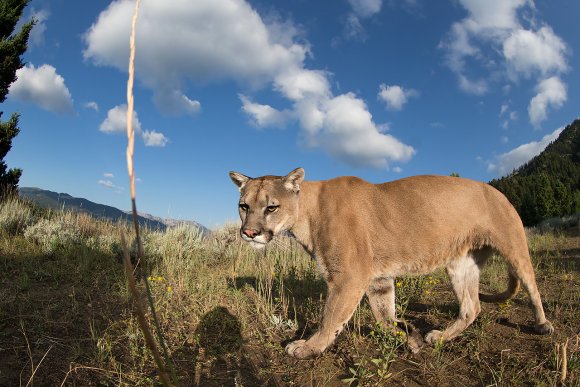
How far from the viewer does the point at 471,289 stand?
505 centimetres

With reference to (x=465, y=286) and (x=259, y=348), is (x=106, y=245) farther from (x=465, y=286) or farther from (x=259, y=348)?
(x=465, y=286)

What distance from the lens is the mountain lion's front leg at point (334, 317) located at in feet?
13.5

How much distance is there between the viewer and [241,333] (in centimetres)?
461

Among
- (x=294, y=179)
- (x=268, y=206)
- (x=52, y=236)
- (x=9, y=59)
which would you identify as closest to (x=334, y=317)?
(x=268, y=206)

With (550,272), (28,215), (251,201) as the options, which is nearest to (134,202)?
(251,201)

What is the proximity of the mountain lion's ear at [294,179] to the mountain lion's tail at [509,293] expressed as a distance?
2.95m

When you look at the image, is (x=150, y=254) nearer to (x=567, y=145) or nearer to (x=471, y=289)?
(x=471, y=289)

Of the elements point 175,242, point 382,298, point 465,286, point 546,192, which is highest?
point 546,192

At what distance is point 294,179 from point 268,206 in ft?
1.82

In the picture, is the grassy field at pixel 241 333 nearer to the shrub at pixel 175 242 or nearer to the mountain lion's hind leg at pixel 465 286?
the mountain lion's hind leg at pixel 465 286

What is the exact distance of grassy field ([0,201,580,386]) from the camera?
3658 millimetres

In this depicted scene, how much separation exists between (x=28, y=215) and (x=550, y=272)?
13.0 meters

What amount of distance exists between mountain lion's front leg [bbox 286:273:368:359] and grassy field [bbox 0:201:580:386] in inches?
4.6

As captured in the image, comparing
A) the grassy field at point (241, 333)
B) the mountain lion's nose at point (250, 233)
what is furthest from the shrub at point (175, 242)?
the mountain lion's nose at point (250, 233)
